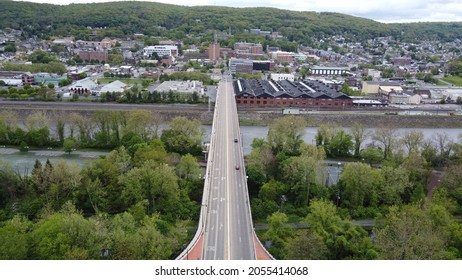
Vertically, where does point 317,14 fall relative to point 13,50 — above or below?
above

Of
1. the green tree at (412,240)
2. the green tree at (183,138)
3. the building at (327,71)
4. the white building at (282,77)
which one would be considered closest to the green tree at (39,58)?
the white building at (282,77)

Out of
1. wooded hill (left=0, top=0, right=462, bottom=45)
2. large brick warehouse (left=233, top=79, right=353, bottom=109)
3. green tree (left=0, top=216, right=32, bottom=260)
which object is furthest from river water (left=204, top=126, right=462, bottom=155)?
wooded hill (left=0, top=0, right=462, bottom=45)

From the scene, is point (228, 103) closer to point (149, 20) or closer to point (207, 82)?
point (207, 82)

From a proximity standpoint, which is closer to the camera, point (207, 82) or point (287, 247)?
point (287, 247)

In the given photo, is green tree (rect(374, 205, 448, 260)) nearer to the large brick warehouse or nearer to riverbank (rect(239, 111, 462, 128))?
riverbank (rect(239, 111, 462, 128))

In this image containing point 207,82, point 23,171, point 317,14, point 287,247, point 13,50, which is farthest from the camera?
point 317,14

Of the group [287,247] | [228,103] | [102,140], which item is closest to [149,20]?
[228,103]
